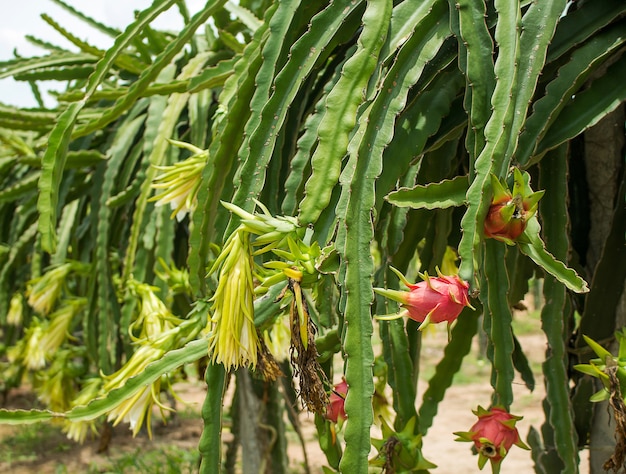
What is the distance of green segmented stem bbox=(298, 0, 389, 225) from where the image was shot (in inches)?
25.9

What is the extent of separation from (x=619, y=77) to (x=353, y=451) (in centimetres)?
54

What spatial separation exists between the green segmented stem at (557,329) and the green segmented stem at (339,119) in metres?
0.30

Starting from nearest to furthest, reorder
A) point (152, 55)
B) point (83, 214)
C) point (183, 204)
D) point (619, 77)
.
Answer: point (619, 77) → point (183, 204) → point (152, 55) → point (83, 214)

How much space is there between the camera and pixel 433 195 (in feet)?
2.15

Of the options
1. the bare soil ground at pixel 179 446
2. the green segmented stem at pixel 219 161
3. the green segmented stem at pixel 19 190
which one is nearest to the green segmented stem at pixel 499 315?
the green segmented stem at pixel 219 161

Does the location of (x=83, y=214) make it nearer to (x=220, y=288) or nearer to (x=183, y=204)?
(x=183, y=204)

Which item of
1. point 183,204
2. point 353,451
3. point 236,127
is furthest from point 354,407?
point 183,204

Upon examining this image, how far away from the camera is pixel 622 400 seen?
0.70 metres

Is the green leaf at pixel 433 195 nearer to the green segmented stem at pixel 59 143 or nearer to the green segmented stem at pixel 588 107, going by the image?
the green segmented stem at pixel 588 107

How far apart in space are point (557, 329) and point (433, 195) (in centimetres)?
31

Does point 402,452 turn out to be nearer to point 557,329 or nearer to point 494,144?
point 557,329

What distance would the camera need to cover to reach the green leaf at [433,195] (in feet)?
2.11

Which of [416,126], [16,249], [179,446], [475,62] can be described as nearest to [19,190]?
[16,249]

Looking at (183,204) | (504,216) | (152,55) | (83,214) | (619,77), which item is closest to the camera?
(504,216)
